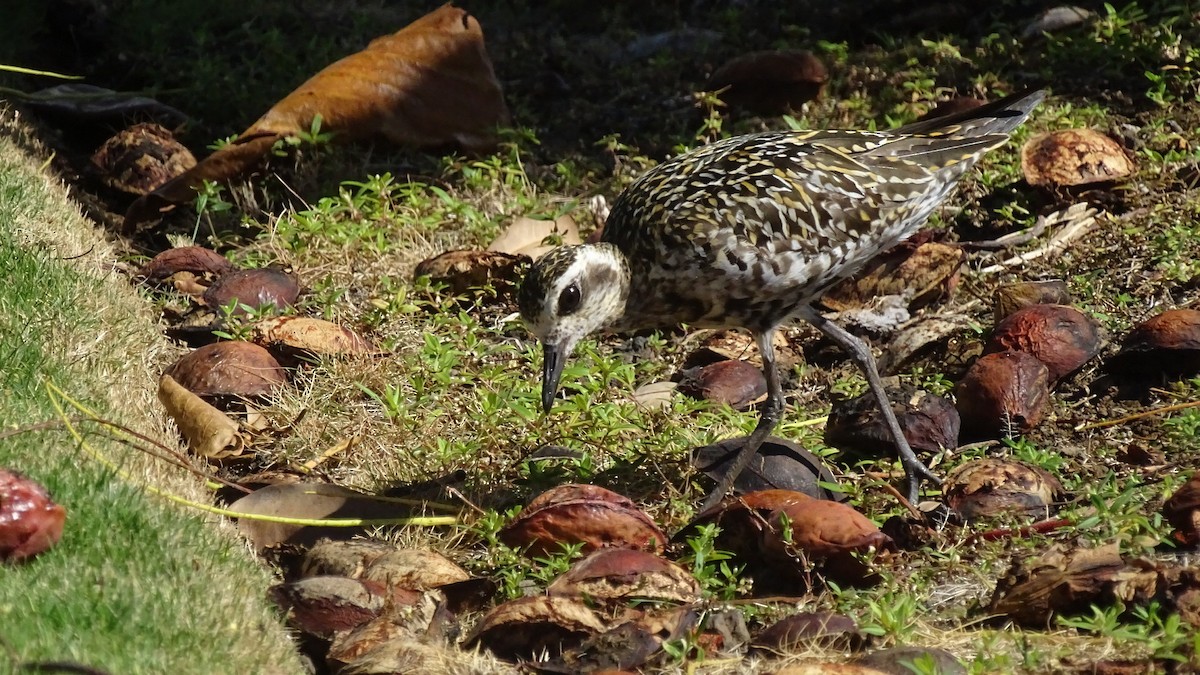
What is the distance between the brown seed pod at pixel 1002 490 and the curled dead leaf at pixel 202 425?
93.4 inches

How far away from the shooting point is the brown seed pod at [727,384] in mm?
5504

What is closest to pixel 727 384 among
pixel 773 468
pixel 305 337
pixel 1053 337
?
pixel 773 468

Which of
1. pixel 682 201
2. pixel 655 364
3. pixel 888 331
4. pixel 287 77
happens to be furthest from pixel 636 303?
pixel 287 77

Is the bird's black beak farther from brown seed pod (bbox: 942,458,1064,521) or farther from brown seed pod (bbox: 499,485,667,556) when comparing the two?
brown seed pod (bbox: 942,458,1064,521)

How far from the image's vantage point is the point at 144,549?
147 inches

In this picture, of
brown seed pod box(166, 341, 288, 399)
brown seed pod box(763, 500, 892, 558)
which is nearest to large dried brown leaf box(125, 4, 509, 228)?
→ brown seed pod box(166, 341, 288, 399)

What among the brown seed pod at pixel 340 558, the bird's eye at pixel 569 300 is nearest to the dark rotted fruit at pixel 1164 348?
the bird's eye at pixel 569 300

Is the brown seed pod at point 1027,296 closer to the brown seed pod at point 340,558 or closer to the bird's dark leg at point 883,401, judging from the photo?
the bird's dark leg at point 883,401

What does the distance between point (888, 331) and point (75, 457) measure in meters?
3.16

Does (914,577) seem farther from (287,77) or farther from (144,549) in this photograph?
(287,77)

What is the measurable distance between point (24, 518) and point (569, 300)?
1.89 metres

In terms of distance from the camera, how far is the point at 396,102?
7.04 meters

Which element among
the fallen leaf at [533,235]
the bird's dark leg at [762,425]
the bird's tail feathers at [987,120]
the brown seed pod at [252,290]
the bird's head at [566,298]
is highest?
the bird's tail feathers at [987,120]

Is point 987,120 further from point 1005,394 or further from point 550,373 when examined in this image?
point 550,373
